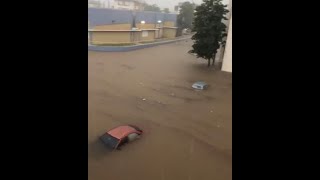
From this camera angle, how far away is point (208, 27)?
5.59 meters

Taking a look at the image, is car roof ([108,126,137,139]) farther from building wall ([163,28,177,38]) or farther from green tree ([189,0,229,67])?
green tree ([189,0,229,67])

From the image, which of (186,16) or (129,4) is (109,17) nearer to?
(129,4)

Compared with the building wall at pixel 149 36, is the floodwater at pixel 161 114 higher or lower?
lower

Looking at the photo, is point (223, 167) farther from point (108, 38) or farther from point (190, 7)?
point (108, 38)

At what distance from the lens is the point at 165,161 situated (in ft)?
8.70

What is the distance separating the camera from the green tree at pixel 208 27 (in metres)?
5.54

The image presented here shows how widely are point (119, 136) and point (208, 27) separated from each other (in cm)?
352

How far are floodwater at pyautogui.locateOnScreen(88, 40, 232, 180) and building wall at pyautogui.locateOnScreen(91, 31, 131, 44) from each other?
28cm

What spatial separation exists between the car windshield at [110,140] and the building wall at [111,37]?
127 inches

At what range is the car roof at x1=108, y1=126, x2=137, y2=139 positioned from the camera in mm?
2943

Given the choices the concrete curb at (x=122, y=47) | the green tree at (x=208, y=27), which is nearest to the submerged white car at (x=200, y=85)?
the green tree at (x=208, y=27)

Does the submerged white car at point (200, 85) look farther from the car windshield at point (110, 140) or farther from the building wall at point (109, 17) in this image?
the car windshield at point (110, 140)

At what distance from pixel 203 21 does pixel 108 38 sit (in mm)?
2074
